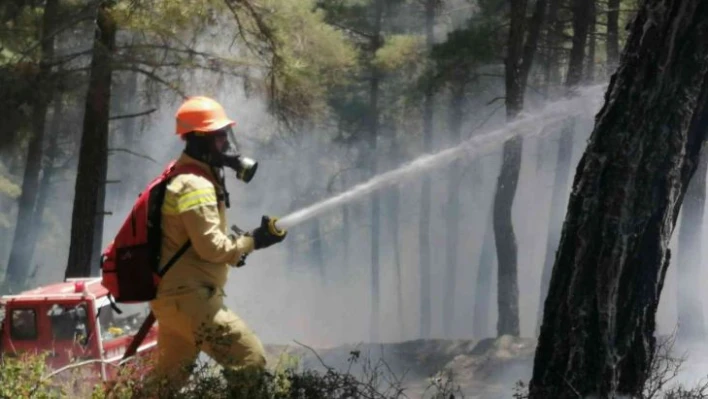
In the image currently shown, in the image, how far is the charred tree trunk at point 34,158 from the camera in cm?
1223

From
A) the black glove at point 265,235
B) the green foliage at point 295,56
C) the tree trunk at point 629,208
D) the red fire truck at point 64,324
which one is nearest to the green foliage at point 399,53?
the green foliage at point 295,56

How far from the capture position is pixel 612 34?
20.0 meters

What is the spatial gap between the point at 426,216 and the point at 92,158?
2493 centimetres

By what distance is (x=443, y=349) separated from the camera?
1606 centimetres

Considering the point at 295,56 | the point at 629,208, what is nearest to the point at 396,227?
the point at 295,56

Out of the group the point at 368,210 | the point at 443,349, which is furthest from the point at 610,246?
the point at 368,210

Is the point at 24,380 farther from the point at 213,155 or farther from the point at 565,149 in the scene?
the point at 565,149

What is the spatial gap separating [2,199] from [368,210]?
14.3 metres

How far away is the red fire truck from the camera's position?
336 inches

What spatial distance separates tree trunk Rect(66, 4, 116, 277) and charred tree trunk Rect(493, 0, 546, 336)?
8.88 meters

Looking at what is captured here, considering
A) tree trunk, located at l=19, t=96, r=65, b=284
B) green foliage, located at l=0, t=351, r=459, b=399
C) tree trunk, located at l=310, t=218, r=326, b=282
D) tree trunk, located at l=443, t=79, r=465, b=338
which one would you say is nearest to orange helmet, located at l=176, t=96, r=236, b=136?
green foliage, located at l=0, t=351, r=459, b=399

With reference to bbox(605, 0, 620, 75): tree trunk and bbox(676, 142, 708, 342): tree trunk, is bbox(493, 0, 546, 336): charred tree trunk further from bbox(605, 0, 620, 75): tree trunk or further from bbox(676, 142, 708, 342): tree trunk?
bbox(676, 142, 708, 342): tree trunk

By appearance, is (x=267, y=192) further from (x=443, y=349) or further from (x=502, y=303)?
(x=443, y=349)

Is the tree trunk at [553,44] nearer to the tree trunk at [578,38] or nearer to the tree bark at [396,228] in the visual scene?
the tree trunk at [578,38]
